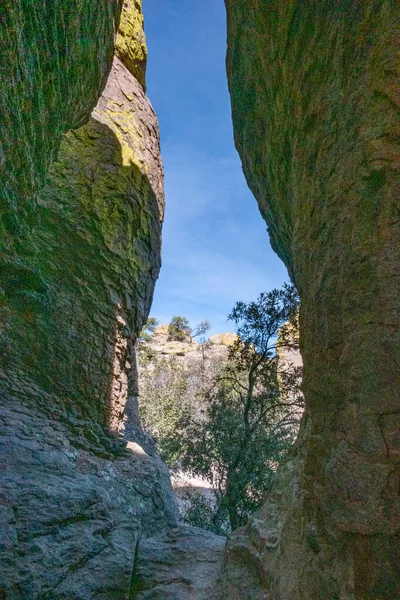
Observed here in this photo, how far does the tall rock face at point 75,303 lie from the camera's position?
396 centimetres

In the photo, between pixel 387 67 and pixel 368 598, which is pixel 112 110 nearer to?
pixel 387 67

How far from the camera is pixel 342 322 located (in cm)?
316

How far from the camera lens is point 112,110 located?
32.1ft

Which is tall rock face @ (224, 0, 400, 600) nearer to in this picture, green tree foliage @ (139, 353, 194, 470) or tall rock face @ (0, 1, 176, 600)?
tall rock face @ (0, 1, 176, 600)

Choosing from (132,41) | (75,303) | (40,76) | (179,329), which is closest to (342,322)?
(40,76)

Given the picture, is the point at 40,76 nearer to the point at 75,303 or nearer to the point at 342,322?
the point at 342,322

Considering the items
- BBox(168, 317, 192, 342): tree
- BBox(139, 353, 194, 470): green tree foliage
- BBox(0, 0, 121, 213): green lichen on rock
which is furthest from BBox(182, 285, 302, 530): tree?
BBox(168, 317, 192, 342): tree

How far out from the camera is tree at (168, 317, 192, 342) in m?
47.7

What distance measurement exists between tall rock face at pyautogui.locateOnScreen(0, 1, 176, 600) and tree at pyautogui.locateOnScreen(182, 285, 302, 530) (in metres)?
3.10

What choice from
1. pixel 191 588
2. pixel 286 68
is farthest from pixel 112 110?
pixel 191 588

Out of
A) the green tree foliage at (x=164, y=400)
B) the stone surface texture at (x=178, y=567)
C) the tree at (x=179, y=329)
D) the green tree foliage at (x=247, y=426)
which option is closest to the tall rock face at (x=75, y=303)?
the stone surface texture at (x=178, y=567)

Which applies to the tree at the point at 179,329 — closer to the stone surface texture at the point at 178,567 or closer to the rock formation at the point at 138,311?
the rock formation at the point at 138,311

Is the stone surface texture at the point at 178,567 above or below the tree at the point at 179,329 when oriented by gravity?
below

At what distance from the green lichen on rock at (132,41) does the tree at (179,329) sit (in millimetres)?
37849
